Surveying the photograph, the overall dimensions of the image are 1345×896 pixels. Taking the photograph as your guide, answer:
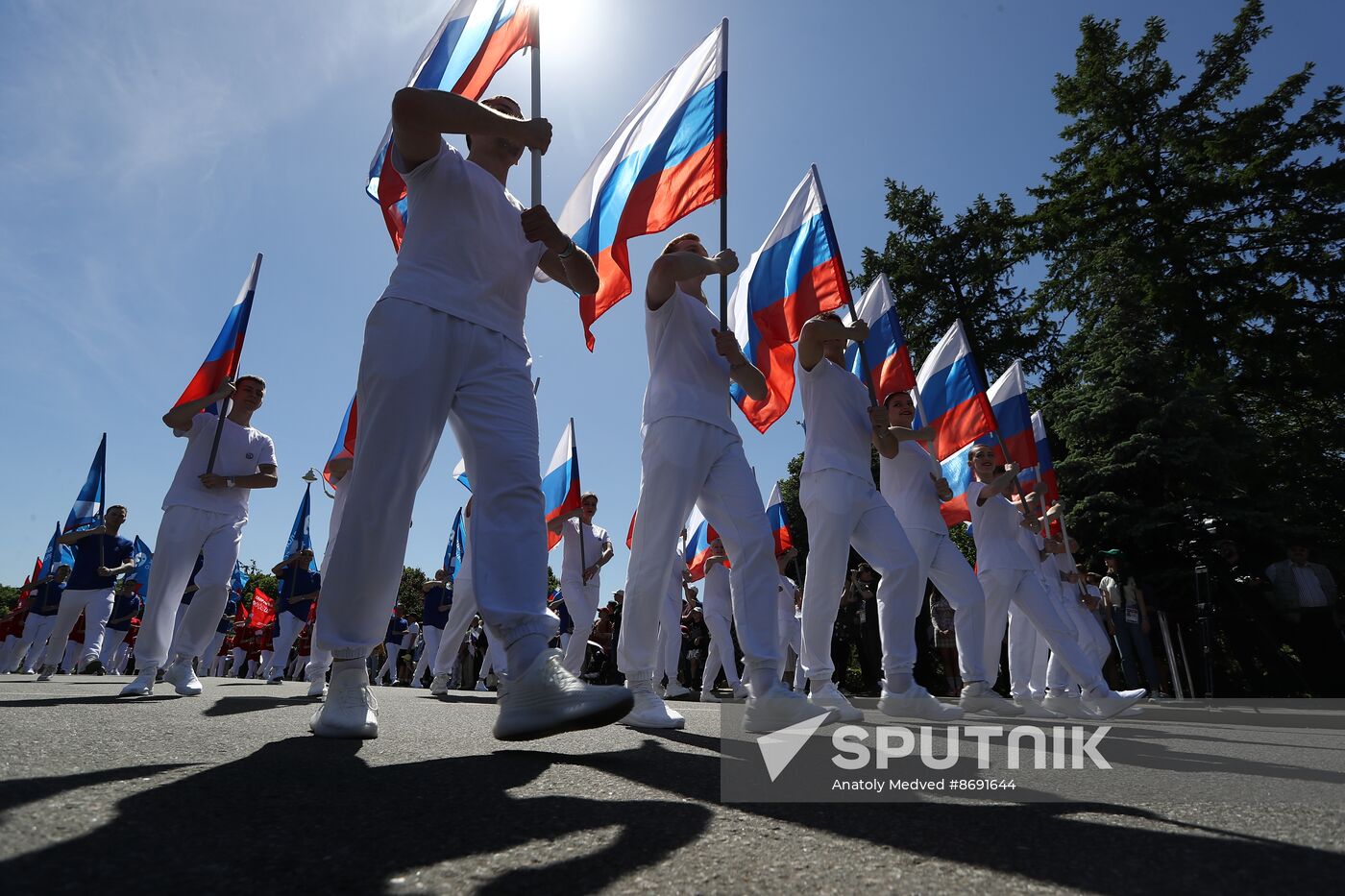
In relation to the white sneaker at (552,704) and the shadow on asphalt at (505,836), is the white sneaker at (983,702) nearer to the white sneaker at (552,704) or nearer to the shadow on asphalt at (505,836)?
the shadow on asphalt at (505,836)

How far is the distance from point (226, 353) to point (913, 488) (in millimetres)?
5526

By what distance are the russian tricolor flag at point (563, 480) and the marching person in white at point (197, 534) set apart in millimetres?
4908

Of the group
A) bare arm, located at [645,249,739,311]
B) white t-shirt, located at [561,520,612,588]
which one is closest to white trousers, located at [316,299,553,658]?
bare arm, located at [645,249,739,311]

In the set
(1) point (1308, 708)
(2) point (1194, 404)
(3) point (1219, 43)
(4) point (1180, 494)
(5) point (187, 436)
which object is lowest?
(1) point (1308, 708)

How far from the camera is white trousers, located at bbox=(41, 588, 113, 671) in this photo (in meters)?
9.91

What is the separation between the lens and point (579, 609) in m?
10.3

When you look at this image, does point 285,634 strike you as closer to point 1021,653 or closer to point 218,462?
point 218,462

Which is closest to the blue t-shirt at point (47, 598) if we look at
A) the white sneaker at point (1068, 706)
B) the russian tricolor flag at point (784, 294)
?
the russian tricolor flag at point (784, 294)

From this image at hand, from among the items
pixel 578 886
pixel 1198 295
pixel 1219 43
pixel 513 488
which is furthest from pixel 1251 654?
pixel 1219 43

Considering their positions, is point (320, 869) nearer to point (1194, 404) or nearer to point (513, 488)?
point (513, 488)

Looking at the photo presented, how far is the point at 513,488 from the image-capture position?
2.80m

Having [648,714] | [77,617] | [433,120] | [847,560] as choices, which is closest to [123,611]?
[77,617]

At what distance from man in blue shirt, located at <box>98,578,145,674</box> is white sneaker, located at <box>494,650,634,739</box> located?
18268 millimetres

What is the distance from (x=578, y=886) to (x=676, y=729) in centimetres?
296
